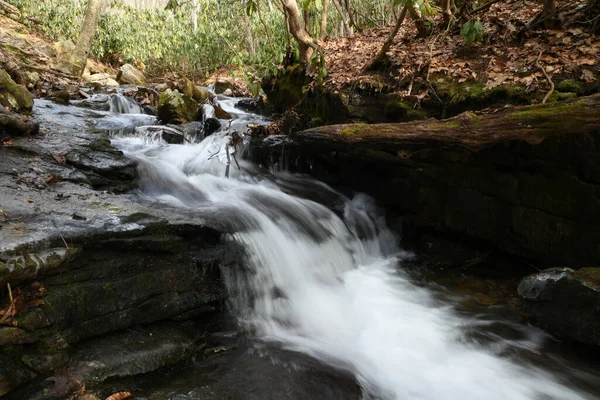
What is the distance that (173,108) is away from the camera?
29.1ft

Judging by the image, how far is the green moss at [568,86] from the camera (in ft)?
13.4

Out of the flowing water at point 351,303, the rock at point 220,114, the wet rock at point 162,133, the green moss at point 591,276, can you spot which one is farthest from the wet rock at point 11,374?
the rock at point 220,114

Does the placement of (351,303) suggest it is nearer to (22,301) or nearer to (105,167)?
(22,301)

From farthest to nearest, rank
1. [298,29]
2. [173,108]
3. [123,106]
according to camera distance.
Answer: [123,106] → [173,108] → [298,29]

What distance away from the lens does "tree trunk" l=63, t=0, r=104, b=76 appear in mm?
13280

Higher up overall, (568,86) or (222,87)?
(222,87)

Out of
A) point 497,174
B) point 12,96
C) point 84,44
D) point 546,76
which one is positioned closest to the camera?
point 546,76

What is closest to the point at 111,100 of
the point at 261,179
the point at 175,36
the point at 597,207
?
the point at 261,179

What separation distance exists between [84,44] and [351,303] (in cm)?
1464

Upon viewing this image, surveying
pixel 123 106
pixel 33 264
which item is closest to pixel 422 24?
pixel 33 264

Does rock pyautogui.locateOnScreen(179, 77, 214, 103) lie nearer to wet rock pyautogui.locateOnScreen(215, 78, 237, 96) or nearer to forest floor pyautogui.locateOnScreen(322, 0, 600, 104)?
wet rock pyautogui.locateOnScreen(215, 78, 237, 96)

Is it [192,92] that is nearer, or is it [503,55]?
[503,55]

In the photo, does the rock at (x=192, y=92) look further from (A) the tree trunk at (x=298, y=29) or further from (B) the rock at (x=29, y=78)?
(A) the tree trunk at (x=298, y=29)

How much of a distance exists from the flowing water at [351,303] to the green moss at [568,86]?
2.67 metres
